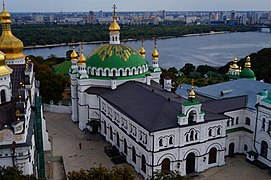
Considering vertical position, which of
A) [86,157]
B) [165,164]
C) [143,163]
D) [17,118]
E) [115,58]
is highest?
[115,58]

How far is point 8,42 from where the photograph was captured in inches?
756

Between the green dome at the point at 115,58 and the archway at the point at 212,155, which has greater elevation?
the green dome at the point at 115,58

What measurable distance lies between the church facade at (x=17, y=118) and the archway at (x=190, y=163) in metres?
6.56

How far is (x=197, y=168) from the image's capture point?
1609 cm

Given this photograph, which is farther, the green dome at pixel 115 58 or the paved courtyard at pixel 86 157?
the green dome at pixel 115 58

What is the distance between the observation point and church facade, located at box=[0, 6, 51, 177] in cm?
1177

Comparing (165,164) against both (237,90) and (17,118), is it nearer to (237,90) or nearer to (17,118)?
(17,118)

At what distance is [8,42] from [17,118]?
27.7ft

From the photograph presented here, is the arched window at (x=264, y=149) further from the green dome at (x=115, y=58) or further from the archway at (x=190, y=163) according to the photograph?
the green dome at (x=115, y=58)

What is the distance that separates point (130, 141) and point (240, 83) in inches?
326

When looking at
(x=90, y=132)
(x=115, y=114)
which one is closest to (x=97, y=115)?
(x=90, y=132)

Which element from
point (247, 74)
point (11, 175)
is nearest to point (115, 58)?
point (247, 74)

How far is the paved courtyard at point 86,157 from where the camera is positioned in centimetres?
1598

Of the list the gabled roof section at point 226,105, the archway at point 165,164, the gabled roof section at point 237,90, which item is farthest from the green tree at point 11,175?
the gabled roof section at point 237,90
